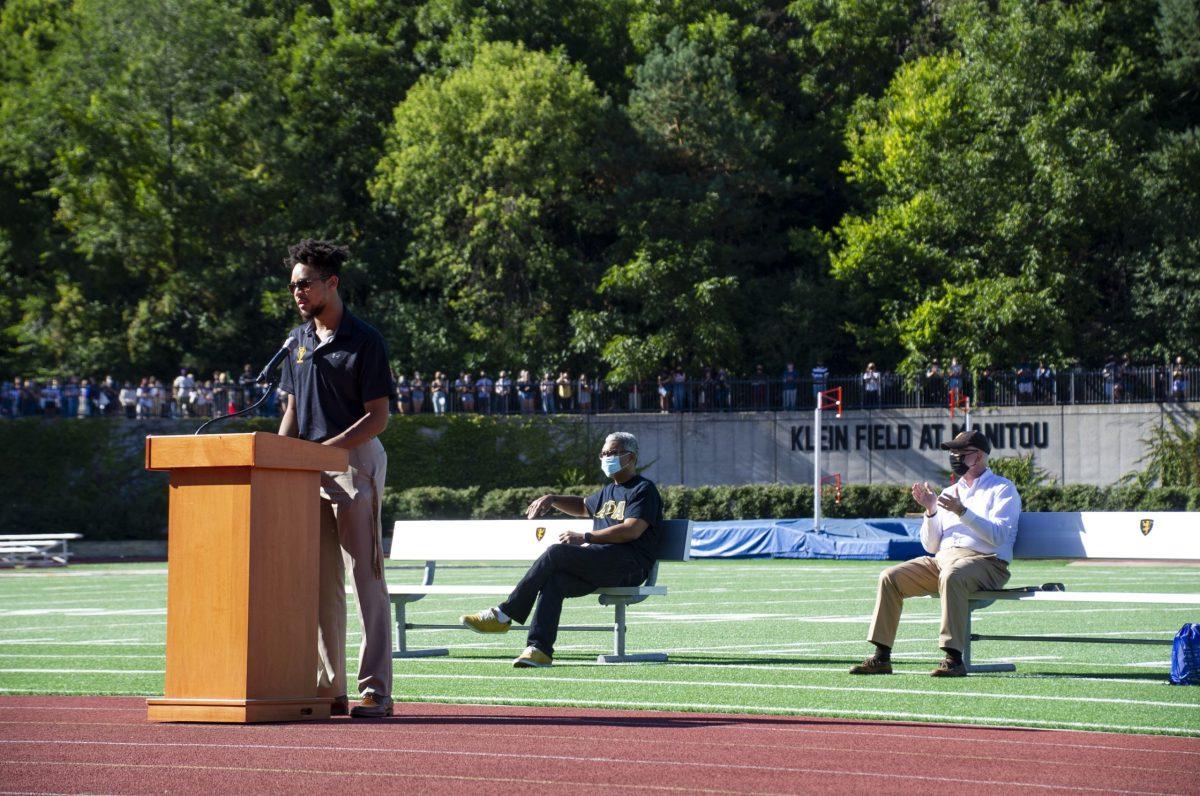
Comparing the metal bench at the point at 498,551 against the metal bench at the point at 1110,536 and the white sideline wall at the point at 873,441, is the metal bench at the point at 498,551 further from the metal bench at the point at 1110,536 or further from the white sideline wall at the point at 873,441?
the white sideline wall at the point at 873,441

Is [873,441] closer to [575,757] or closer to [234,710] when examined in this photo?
[234,710]

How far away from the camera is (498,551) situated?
14.9 m

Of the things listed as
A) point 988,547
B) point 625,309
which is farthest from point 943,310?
point 988,547

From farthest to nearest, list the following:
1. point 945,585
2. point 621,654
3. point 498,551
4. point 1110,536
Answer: point 498,551 < point 1110,536 < point 621,654 < point 945,585

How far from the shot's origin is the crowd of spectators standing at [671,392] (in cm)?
4988

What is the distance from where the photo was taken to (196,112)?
197ft

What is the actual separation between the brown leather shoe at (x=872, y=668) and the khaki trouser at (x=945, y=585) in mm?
121

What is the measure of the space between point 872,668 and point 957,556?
1068 mm

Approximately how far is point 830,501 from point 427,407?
49.0ft

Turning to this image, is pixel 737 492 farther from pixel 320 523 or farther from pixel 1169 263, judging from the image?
pixel 320 523

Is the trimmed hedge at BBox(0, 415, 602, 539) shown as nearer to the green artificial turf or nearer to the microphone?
the green artificial turf

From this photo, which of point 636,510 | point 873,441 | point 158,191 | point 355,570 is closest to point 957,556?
point 636,510

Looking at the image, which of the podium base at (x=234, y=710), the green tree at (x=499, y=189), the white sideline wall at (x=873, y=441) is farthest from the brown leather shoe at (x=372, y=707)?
the green tree at (x=499, y=189)

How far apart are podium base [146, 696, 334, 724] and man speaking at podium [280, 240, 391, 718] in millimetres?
429
